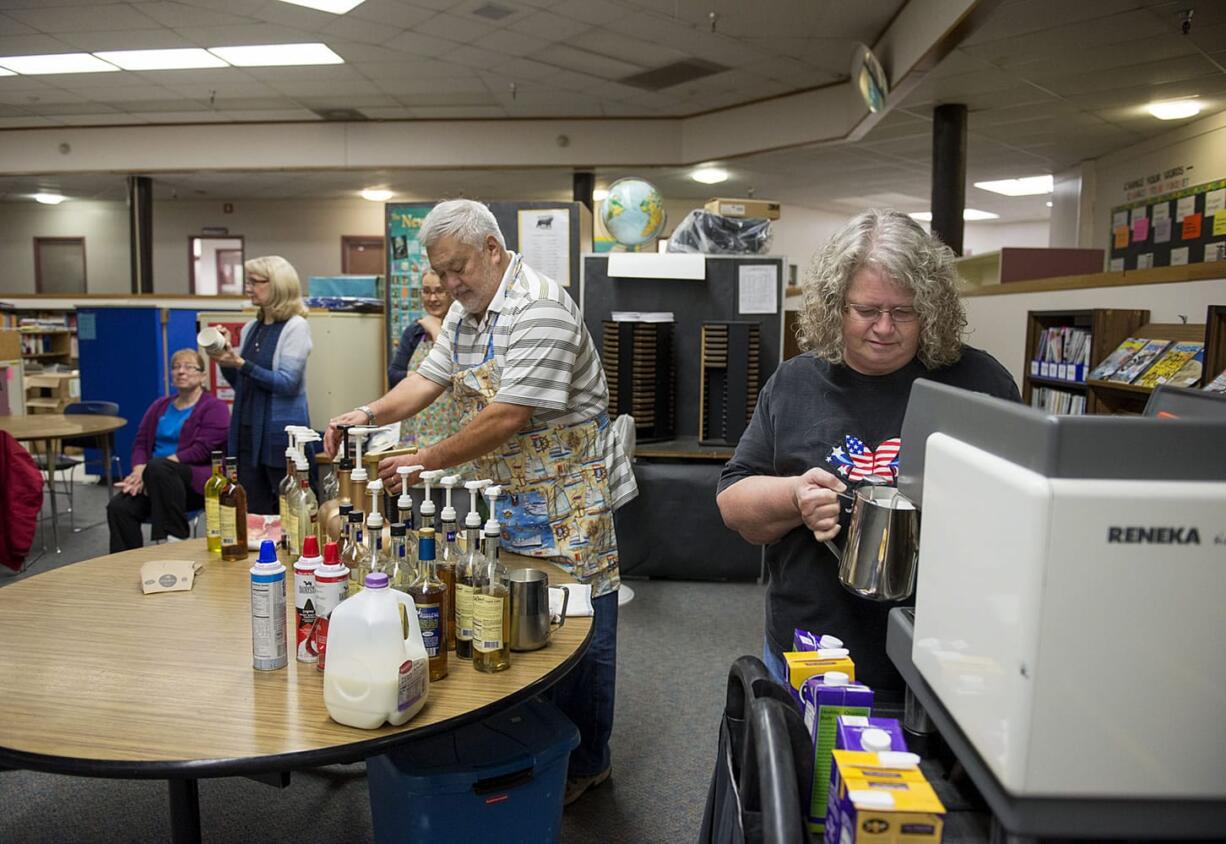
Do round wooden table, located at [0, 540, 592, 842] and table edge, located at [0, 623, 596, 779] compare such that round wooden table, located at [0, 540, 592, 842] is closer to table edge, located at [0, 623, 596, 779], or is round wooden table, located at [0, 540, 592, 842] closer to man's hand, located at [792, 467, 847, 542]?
table edge, located at [0, 623, 596, 779]

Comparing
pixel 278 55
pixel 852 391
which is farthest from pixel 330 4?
pixel 852 391

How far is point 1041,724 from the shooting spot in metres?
0.60

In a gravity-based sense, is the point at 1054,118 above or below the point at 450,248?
above

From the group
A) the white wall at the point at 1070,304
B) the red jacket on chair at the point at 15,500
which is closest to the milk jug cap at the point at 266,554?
the white wall at the point at 1070,304

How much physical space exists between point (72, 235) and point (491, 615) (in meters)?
14.5

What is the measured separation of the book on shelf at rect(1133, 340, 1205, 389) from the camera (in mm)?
3203

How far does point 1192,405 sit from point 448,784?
1.37m

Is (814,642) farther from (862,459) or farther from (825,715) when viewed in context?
(862,459)

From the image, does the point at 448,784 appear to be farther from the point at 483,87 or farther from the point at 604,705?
the point at 483,87

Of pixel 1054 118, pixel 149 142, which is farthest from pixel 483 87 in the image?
pixel 1054 118

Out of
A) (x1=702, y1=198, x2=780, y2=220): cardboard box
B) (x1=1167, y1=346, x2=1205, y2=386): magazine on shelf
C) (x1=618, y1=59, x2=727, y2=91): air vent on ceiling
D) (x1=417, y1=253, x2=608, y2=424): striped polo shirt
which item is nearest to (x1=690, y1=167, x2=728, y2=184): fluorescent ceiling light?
(x1=618, y1=59, x2=727, y2=91): air vent on ceiling

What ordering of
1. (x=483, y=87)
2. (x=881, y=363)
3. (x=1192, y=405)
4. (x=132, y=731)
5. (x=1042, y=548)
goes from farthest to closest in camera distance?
1. (x=483, y=87)
2. (x=881, y=363)
3. (x=132, y=731)
4. (x=1192, y=405)
5. (x=1042, y=548)

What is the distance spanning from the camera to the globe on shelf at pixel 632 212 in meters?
4.54

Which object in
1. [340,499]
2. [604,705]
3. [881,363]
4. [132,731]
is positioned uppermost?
[881,363]
